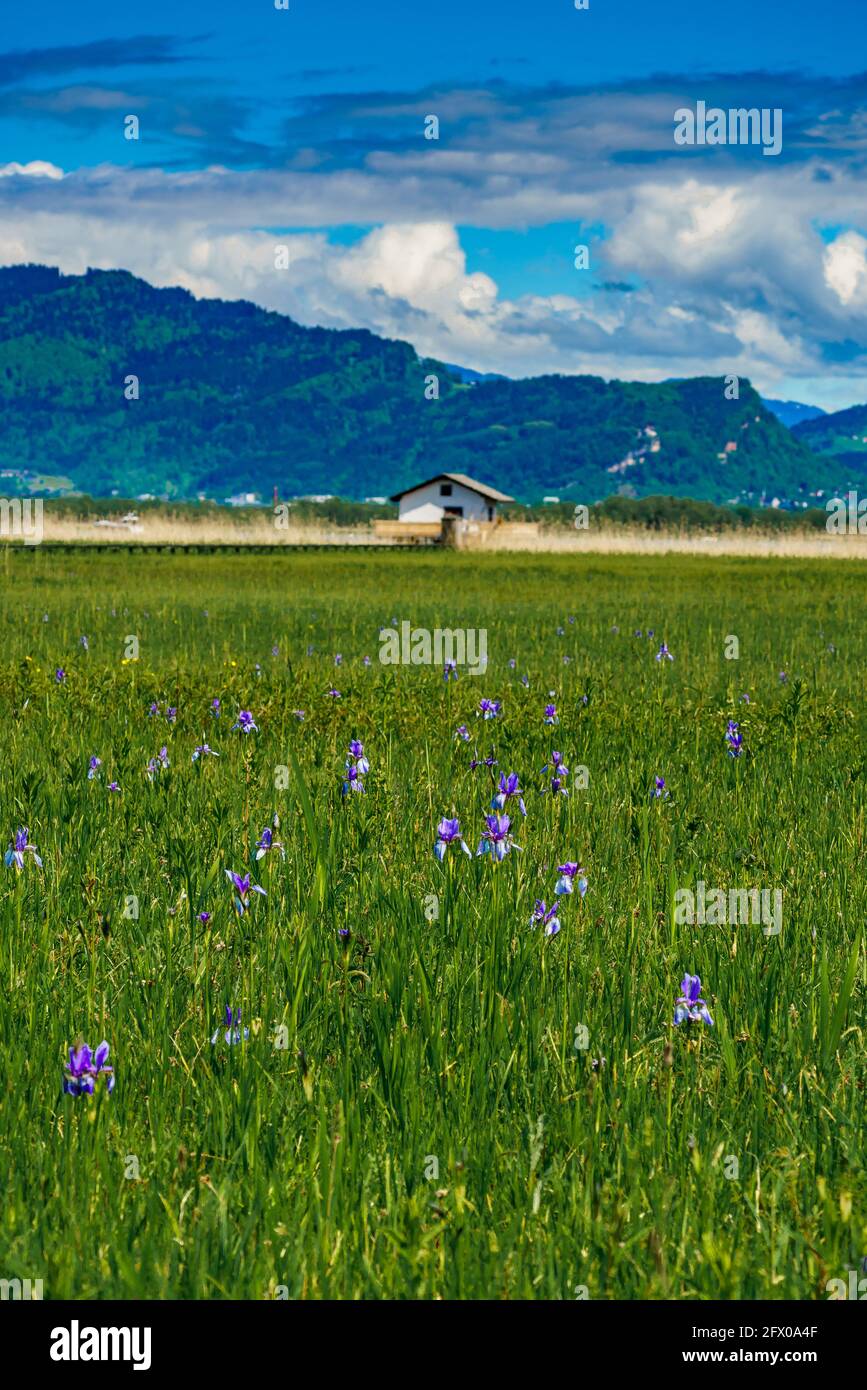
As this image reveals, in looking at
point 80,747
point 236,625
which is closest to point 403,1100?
point 80,747

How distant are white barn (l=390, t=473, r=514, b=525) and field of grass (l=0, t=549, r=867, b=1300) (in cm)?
12955

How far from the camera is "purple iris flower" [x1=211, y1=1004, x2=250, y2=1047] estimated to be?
3.44 metres

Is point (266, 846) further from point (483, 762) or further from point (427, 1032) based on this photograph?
point (483, 762)

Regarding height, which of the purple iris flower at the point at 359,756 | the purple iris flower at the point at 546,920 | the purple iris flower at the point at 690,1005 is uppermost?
the purple iris flower at the point at 359,756

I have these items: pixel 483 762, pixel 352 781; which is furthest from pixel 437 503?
pixel 352 781

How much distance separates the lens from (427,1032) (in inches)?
147

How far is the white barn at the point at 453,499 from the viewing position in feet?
451

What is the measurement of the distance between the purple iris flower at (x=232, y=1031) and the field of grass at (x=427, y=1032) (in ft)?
0.14

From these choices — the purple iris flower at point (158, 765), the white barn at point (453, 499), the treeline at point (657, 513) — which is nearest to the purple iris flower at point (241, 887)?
the purple iris flower at point (158, 765)

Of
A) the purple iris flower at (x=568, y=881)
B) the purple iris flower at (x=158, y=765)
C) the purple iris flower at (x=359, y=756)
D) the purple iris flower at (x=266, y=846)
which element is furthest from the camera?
the purple iris flower at (x=158, y=765)

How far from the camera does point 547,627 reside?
22.0 m

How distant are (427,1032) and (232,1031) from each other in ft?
1.90

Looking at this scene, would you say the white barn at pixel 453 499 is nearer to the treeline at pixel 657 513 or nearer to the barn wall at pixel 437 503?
the barn wall at pixel 437 503
